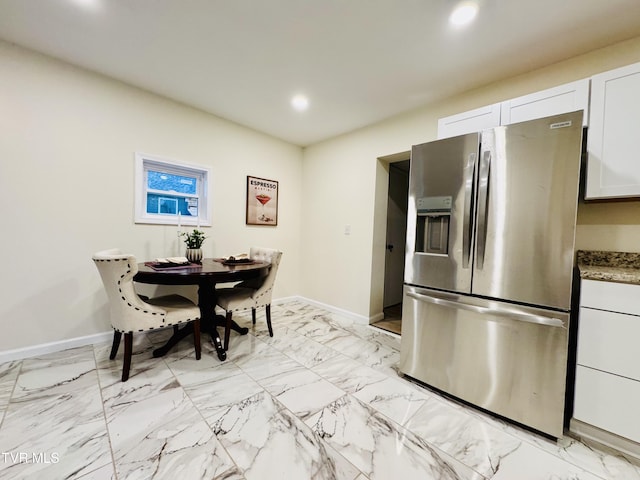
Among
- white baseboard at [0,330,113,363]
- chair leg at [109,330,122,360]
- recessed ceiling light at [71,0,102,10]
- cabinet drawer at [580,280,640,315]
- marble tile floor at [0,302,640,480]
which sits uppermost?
recessed ceiling light at [71,0,102,10]

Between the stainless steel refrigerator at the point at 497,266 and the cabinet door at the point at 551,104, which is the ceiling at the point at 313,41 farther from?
the stainless steel refrigerator at the point at 497,266

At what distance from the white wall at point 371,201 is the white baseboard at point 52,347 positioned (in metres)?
2.48

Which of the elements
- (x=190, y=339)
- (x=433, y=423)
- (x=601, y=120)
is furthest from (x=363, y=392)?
(x=601, y=120)

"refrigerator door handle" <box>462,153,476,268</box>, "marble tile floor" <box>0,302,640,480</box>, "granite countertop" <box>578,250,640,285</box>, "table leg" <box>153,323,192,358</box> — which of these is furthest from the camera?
"table leg" <box>153,323,192,358</box>

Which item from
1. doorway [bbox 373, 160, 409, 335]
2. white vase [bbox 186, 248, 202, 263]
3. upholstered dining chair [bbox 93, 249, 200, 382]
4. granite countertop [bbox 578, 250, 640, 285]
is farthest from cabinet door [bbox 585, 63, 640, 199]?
white vase [bbox 186, 248, 202, 263]

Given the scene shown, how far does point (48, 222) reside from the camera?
2182 mm

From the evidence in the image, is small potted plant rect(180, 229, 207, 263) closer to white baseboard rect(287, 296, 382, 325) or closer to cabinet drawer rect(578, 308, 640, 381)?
white baseboard rect(287, 296, 382, 325)

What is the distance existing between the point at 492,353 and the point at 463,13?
2.10 m

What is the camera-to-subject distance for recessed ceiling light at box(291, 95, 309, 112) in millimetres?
2672

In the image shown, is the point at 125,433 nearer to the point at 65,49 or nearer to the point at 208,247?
the point at 208,247

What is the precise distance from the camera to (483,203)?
1632mm

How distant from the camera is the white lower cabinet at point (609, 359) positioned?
130 cm

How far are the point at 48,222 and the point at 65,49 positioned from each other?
4.61 feet

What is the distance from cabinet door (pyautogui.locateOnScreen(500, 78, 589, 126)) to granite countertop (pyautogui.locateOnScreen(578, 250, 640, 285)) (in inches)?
34.6
